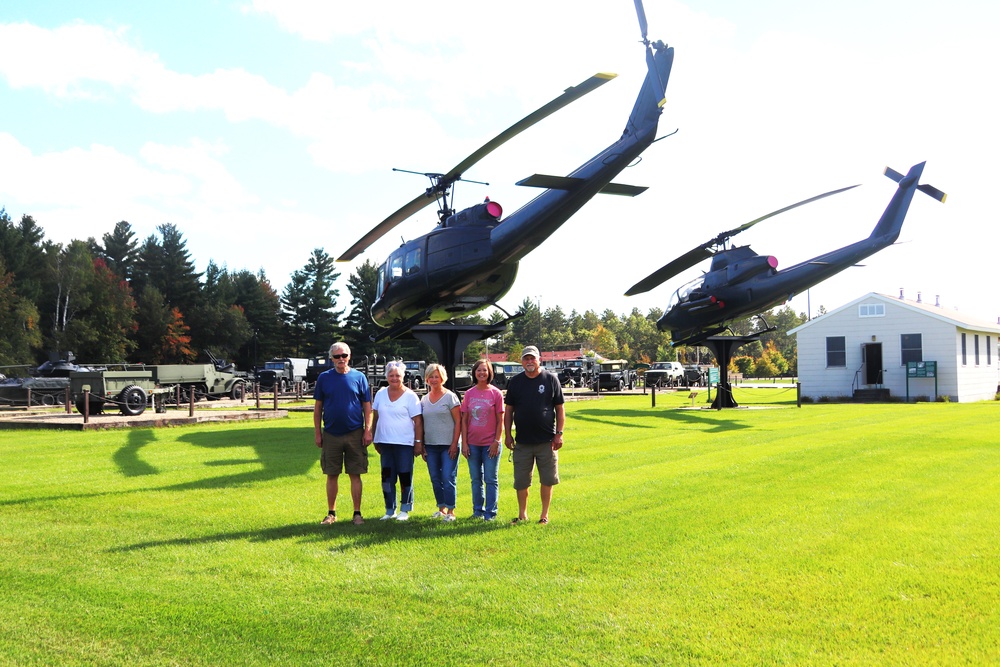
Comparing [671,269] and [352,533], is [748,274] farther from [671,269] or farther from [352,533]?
[352,533]

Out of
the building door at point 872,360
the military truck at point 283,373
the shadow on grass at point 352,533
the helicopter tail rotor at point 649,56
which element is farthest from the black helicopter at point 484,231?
the military truck at point 283,373

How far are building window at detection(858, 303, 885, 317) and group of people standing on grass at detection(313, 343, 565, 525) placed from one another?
28.3 metres

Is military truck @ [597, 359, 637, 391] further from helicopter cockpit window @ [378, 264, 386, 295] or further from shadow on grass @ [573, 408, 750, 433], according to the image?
helicopter cockpit window @ [378, 264, 386, 295]

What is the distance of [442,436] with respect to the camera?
7.06 meters

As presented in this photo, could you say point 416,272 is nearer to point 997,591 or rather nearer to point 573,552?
point 573,552

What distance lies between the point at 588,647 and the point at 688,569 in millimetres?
1679

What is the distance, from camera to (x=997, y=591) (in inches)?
190

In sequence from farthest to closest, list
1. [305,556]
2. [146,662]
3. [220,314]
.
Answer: [220,314]
[305,556]
[146,662]

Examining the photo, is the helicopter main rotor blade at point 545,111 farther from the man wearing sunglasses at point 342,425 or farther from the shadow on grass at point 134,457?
the shadow on grass at point 134,457

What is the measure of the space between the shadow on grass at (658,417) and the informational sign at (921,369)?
11.4m

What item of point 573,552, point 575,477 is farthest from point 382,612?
point 575,477

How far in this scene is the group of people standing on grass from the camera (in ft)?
22.8

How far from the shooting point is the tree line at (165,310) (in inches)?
2200

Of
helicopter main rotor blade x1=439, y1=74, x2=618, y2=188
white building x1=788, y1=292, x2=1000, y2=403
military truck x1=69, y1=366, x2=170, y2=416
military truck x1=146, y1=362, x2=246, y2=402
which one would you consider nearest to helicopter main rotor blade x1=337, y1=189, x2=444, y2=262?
helicopter main rotor blade x1=439, y1=74, x2=618, y2=188
